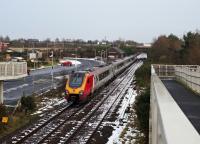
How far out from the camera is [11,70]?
90.4 feet

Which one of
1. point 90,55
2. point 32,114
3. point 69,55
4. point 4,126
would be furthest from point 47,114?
point 90,55

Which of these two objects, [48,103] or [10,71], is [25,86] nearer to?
[48,103]

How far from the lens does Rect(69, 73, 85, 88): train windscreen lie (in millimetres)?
30469

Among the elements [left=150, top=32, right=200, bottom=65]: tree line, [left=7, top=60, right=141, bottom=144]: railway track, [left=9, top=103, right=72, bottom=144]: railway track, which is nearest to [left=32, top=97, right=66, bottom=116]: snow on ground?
[left=9, top=103, right=72, bottom=144]: railway track

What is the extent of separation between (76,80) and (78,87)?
2.70ft

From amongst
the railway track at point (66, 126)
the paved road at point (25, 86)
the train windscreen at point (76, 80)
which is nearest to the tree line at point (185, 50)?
the paved road at point (25, 86)

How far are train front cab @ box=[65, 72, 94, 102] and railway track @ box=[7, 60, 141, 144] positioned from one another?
73 centimetres

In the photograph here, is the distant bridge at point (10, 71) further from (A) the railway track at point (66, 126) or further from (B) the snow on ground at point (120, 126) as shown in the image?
(B) the snow on ground at point (120, 126)

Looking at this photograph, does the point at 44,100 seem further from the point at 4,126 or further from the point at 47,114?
the point at 4,126

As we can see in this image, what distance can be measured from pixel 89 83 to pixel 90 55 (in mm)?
149514

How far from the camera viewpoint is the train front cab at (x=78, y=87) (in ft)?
98.4

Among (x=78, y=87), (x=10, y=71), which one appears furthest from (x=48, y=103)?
(x=10, y=71)

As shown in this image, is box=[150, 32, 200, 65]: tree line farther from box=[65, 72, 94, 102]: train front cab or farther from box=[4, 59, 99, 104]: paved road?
box=[65, 72, 94, 102]: train front cab

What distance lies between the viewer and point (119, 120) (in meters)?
23.7
